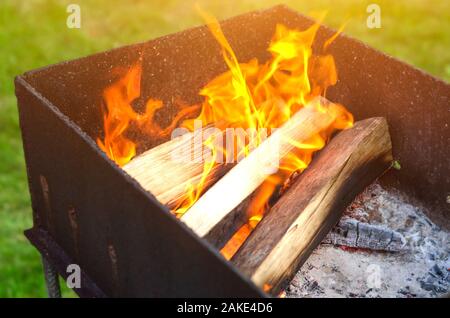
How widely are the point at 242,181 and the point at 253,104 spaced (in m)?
0.67

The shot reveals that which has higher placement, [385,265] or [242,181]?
[242,181]

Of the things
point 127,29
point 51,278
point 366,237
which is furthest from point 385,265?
point 127,29

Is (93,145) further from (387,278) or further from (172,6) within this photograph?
(172,6)

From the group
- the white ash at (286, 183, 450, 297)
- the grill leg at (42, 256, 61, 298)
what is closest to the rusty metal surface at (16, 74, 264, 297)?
the grill leg at (42, 256, 61, 298)

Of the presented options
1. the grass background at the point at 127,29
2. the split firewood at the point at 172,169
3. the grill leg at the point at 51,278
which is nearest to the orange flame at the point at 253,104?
the split firewood at the point at 172,169

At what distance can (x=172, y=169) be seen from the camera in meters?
2.78

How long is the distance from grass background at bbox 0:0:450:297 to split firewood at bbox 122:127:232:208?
1.94 metres

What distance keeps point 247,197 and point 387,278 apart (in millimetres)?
659

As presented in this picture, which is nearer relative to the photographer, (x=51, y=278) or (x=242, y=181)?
(x=242, y=181)

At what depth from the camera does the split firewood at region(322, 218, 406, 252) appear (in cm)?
285

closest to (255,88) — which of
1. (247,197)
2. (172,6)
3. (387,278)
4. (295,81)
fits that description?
(295,81)

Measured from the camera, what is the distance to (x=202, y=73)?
3.34 metres

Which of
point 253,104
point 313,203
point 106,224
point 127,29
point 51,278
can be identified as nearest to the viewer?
point 106,224

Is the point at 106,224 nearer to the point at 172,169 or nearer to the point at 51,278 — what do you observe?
the point at 172,169
